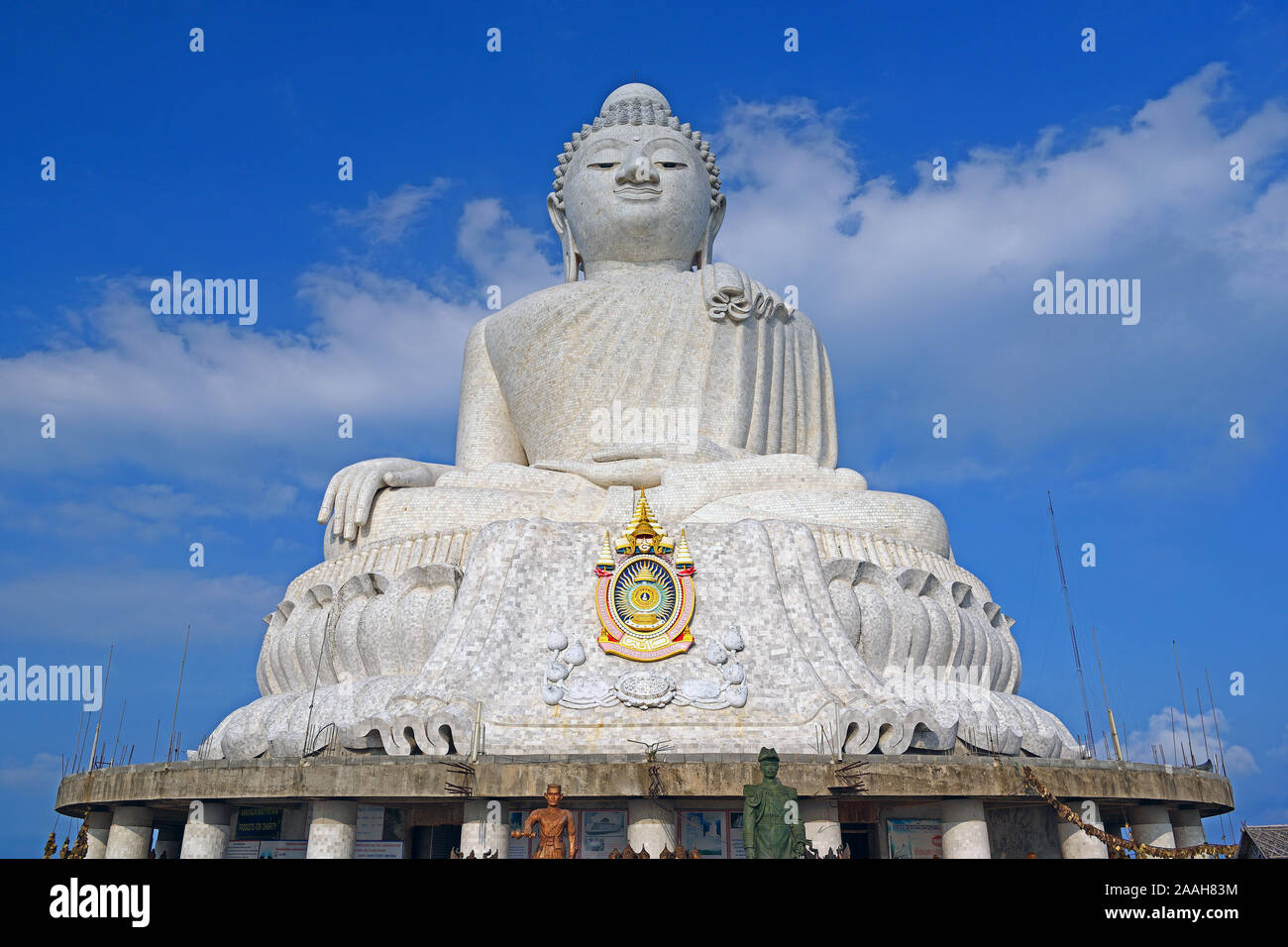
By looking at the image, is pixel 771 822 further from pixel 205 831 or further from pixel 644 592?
pixel 205 831

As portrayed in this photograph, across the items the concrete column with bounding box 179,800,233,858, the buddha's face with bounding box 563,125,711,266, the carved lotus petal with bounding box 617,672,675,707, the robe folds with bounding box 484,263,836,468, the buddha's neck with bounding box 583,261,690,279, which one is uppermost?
the buddha's face with bounding box 563,125,711,266

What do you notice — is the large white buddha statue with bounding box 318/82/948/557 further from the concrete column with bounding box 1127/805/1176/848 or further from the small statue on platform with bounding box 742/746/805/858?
the small statue on platform with bounding box 742/746/805/858

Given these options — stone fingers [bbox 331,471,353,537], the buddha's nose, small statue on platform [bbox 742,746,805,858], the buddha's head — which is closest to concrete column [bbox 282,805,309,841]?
stone fingers [bbox 331,471,353,537]

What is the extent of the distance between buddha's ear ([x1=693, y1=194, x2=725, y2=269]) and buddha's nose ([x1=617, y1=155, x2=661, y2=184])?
4.72 feet

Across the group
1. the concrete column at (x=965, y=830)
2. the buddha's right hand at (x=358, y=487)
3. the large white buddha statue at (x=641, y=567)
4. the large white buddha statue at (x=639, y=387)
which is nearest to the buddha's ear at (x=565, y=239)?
the large white buddha statue at (x=639, y=387)

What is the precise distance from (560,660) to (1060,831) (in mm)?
5087

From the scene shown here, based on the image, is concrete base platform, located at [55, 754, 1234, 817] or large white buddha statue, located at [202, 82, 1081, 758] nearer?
concrete base platform, located at [55, 754, 1234, 817]

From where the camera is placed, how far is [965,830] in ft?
32.7

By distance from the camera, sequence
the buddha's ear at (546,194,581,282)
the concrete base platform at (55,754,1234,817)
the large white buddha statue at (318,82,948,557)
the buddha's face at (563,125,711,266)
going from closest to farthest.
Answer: the concrete base platform at (55,754,1234,817) → the large white buddha statue at (318,82,948,557) → the buddha's face at (563,125,711,266) → the buddha's ear at (546,194,581,282)

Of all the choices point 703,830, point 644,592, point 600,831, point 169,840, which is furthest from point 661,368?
point 169,840

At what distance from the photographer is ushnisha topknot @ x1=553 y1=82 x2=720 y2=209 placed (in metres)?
17.8

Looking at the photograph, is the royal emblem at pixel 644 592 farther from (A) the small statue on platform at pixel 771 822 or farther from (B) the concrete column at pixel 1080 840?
(B) the concrete column at pixel 1080 840

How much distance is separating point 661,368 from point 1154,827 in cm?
828
